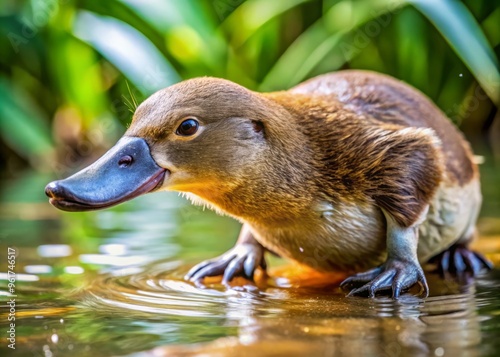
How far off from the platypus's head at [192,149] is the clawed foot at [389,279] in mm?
481

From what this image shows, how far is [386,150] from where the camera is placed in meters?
3.09

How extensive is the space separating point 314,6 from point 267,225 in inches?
252

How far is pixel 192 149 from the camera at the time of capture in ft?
9.27

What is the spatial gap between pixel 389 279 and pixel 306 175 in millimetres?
474

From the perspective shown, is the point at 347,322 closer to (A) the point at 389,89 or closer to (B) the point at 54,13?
(A) the point at 389,89

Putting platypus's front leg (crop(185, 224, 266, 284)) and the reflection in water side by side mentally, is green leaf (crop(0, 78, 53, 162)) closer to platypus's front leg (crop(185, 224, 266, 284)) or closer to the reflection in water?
platypus's front leg (crop(185, 224, 266, 284))

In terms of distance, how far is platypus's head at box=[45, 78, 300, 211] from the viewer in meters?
2.71

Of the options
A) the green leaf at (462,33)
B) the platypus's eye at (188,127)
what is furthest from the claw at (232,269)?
the green leaf at (462,33)

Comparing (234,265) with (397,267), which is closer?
(397,267)

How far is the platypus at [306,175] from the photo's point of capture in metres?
2.78

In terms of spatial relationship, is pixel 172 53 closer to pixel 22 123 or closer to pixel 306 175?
pixel 22 123

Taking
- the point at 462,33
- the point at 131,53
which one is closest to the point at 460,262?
the point at 462,33

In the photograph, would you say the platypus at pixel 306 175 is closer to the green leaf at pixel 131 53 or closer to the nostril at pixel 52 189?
the nostril at pixel 52 189

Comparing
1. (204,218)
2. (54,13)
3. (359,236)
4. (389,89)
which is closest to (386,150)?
(359,236)
